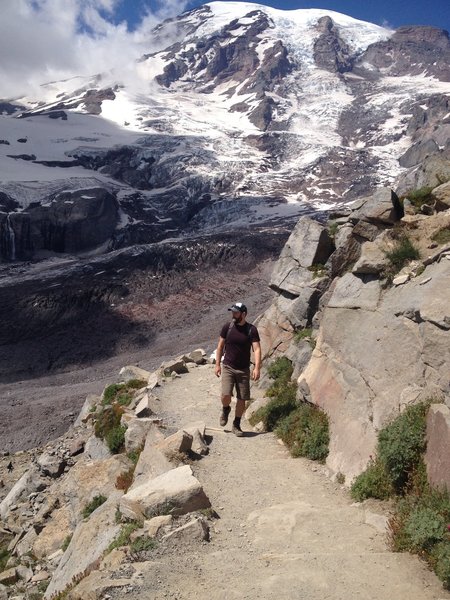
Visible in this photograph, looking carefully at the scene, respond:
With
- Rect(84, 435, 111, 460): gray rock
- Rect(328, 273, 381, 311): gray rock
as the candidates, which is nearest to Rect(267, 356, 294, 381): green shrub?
Rect(328, 273, 381, 311): gray rock

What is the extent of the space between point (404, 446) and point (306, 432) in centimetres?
280

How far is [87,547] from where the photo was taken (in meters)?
7.68

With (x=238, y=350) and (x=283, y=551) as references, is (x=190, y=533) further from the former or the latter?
(x=238, y=350)

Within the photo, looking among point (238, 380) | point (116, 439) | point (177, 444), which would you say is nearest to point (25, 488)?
point (116, 439)

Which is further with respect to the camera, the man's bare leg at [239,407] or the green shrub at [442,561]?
the man's bare leg at [239,407]

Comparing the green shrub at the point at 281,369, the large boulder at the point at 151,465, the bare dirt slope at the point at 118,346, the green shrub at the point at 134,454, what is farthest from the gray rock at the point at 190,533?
the bare dirt slope at the point at 118,346

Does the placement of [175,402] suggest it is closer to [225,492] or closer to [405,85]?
[225,492]

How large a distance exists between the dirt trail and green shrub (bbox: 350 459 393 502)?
0.18 metres

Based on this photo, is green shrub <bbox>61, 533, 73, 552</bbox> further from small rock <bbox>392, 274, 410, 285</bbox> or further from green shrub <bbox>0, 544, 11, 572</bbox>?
small rock <bbox>392, 274, 410, 285</bbox>

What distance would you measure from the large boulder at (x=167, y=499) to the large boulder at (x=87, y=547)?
1.21 feet

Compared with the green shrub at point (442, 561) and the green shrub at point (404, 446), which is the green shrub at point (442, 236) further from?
the green shrub at point (442, 561)

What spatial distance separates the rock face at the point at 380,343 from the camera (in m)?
6.85

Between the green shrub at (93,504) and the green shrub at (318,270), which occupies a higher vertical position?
the green shrub at (318,270)

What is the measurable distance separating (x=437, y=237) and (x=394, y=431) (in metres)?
3.99
